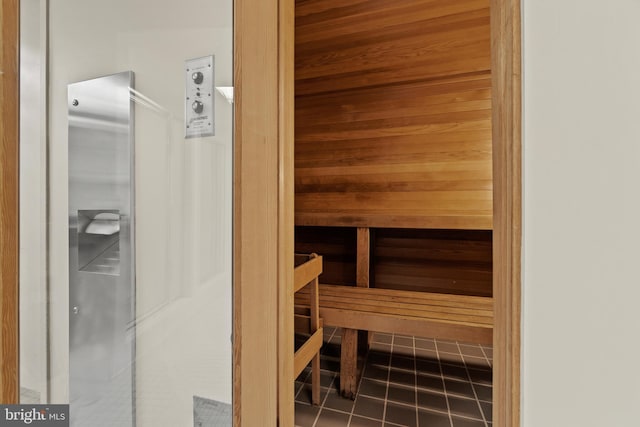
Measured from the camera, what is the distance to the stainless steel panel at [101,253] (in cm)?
83

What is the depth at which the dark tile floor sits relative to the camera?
1.41m

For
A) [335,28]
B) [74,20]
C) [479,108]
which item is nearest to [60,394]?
[74,20]

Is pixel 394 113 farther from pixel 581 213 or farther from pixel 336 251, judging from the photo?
pixel 581 213

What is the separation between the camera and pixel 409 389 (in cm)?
164

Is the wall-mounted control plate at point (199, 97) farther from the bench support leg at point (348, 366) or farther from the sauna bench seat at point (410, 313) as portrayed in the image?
the bench support leg at point (348, 366)

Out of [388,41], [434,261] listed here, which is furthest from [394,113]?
[434,261]

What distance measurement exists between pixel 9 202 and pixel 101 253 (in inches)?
9.9

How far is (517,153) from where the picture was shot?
0.51 metres

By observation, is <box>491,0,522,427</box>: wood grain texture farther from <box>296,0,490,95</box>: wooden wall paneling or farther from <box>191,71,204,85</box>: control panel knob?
<box>296,0,490,95</box>: wooden wall paneling

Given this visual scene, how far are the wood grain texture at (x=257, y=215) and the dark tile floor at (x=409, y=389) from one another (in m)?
0.87

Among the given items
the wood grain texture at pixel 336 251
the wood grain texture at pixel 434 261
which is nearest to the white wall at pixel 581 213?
the wood grain texture at pixel 434 261

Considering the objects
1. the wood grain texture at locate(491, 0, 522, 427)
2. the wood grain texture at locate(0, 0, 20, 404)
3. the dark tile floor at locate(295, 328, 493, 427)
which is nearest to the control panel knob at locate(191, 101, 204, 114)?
the wood grain texture at locate(0, 0, 20, 404)

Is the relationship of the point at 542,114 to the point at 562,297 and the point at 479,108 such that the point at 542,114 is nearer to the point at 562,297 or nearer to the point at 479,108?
the point at 562,297

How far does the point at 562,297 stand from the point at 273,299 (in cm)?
61
